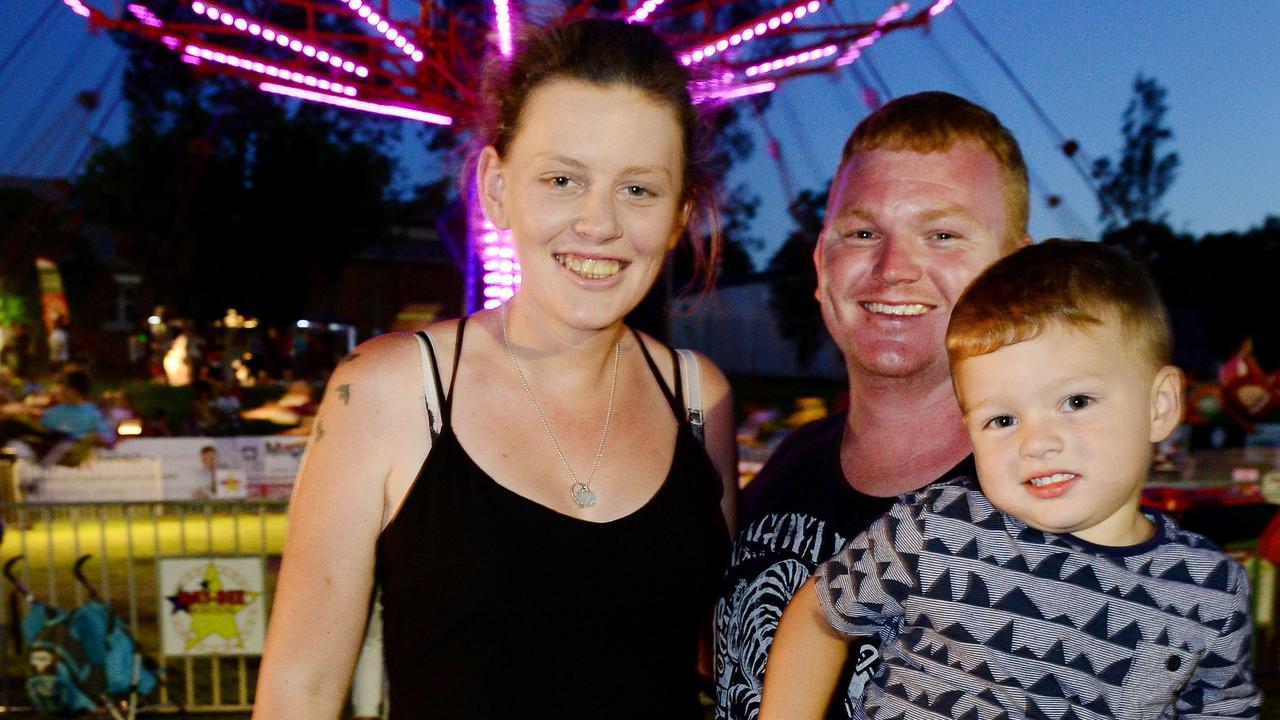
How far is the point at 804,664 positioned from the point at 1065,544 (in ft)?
1.57

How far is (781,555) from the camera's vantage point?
2014 mm

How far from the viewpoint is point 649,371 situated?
2277mm

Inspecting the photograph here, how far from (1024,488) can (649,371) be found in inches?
37.4

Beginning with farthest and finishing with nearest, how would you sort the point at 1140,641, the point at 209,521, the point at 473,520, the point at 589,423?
the point at 209,521 < the point at 589,423 < the point at 473,520 < the point at 1140,641

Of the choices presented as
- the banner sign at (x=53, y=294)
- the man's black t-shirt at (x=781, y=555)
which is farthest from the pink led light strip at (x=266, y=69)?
the banner sign at (x=53, y=294)

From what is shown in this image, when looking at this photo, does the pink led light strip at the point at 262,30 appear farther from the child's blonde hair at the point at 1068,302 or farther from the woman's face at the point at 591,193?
the child's blonde hair at the point at 1068,302

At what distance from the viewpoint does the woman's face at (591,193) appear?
190 cm

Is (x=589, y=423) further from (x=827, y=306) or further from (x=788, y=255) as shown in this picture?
(x=788, y=255)

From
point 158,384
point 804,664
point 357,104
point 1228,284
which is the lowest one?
point 158,384

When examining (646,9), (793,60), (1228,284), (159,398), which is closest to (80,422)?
(646,9)

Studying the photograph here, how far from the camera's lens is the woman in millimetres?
1821

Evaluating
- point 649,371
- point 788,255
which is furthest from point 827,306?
point 788,255

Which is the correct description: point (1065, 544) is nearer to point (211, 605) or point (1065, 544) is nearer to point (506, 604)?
point (506, 604)

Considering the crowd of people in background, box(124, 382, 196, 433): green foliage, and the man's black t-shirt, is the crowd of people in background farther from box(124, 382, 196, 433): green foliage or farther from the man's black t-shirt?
the man's black t-shirt
